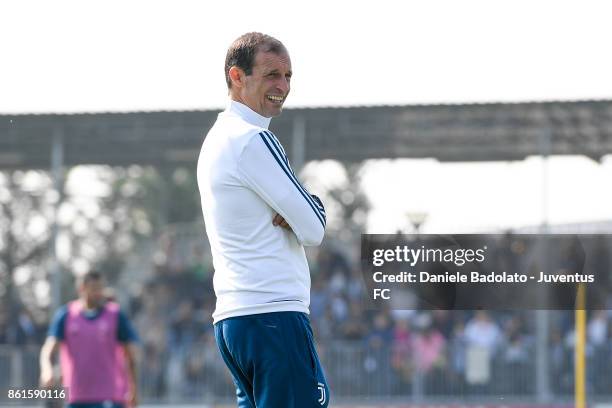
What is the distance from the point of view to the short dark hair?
4152mm

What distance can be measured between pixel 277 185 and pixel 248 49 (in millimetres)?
471

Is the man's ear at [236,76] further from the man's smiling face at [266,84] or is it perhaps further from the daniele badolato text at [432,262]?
the daniele badolato text at [432,262]

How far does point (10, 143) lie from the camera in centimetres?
1026

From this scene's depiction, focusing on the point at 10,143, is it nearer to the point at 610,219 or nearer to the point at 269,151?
the point at 610,219

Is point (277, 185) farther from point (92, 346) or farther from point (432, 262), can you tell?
point (92, 346)

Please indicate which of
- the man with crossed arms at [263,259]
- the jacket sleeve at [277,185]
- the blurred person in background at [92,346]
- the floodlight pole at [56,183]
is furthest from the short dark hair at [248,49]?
the floodlight pole at [56,183]

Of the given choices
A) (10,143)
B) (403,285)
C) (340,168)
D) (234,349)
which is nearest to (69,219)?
(340,168)

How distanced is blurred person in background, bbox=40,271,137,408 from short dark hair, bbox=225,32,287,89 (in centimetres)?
557

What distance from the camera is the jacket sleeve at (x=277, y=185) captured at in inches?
156

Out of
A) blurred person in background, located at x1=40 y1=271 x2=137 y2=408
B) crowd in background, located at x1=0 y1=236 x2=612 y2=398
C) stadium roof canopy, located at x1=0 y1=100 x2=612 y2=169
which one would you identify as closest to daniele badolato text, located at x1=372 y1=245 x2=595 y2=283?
blurred person in background, located at x1=40 y1=271 x2=137 y2=408

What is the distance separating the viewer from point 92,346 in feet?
31.4

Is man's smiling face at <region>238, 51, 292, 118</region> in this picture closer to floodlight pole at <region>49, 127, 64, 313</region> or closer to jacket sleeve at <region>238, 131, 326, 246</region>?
jacket sleeve at <region>238, 131, 326, 246</region>

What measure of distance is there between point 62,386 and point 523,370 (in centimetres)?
678

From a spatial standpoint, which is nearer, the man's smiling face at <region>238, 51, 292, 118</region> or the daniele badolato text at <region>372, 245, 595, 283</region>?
the man's smiling face at <region>238, 51, 292, 118</region>
